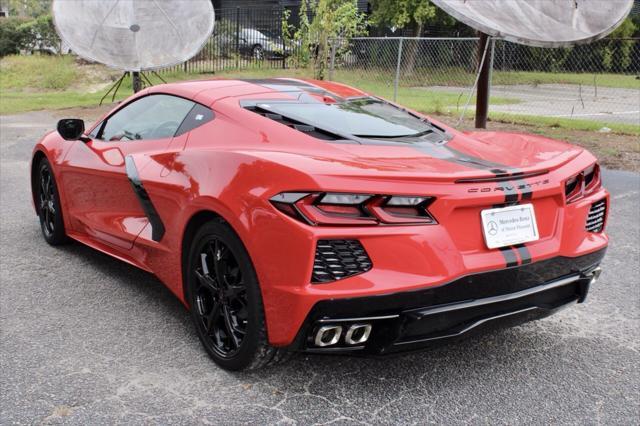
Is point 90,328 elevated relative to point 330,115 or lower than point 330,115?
lower

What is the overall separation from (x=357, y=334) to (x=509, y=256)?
0.72 m

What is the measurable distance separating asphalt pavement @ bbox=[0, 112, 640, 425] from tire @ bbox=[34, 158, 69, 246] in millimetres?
696

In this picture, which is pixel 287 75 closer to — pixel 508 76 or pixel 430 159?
pixel 508 76

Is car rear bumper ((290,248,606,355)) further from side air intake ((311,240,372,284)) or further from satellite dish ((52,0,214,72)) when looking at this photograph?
satellite dish ((52,0,214,72))

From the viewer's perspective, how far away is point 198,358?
3.40 metres

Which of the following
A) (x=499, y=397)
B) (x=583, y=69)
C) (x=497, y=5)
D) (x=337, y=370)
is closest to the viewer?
(x=499, y=397)

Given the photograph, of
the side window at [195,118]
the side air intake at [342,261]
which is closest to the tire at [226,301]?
the side air intake at [342,261]

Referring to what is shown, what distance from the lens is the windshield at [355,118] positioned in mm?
3449

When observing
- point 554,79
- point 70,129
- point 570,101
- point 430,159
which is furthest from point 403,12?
point 430,159

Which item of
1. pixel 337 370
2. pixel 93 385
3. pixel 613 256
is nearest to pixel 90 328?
pixel 93 385

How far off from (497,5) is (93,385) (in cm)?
987

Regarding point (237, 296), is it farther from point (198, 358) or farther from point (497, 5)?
point (497, 5)

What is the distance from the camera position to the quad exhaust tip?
2.68 meters

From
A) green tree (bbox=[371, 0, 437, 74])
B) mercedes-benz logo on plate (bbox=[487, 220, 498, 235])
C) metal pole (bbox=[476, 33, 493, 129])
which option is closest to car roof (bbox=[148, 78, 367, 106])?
mercedes-benz logo on plate (bbox=[487, 220, 498, 235])
